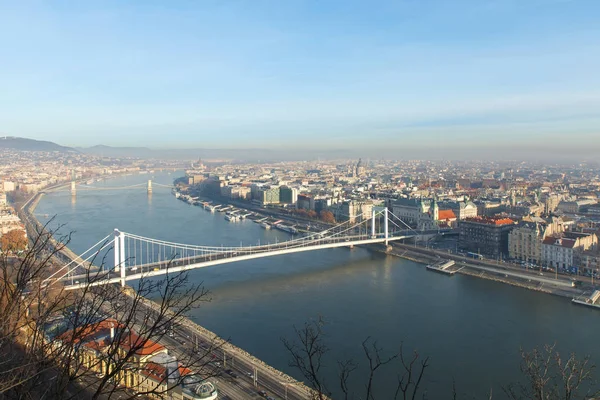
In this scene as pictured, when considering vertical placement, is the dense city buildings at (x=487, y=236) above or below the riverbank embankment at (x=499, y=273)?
above

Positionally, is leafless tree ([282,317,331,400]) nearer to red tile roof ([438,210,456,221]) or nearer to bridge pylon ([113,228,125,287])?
bridge pylon ([113,228,125,287])

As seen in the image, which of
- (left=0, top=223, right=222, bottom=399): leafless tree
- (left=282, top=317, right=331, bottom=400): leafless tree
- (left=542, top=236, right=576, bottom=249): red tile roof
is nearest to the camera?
(left=0, top=223, right=222, bottom=399): leafless tree

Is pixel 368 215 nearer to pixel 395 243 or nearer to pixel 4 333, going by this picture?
pixel 395 243

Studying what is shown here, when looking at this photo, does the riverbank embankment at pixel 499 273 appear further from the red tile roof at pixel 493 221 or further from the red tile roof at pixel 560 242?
the red tile roof at pixel 493 221

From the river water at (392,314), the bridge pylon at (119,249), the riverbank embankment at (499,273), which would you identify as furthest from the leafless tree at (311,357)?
the riverbank embankment at (499,273)

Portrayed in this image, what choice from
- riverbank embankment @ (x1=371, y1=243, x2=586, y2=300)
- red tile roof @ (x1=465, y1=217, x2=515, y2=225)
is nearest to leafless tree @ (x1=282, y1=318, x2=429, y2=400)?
riverbank embankment @ (x1=371, y1=243, x2=586, y2=300)

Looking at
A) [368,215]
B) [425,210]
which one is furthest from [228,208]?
[425,210]

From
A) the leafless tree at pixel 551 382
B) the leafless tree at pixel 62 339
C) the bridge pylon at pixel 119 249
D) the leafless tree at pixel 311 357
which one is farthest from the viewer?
the bridge pylon at pixel 119 249
